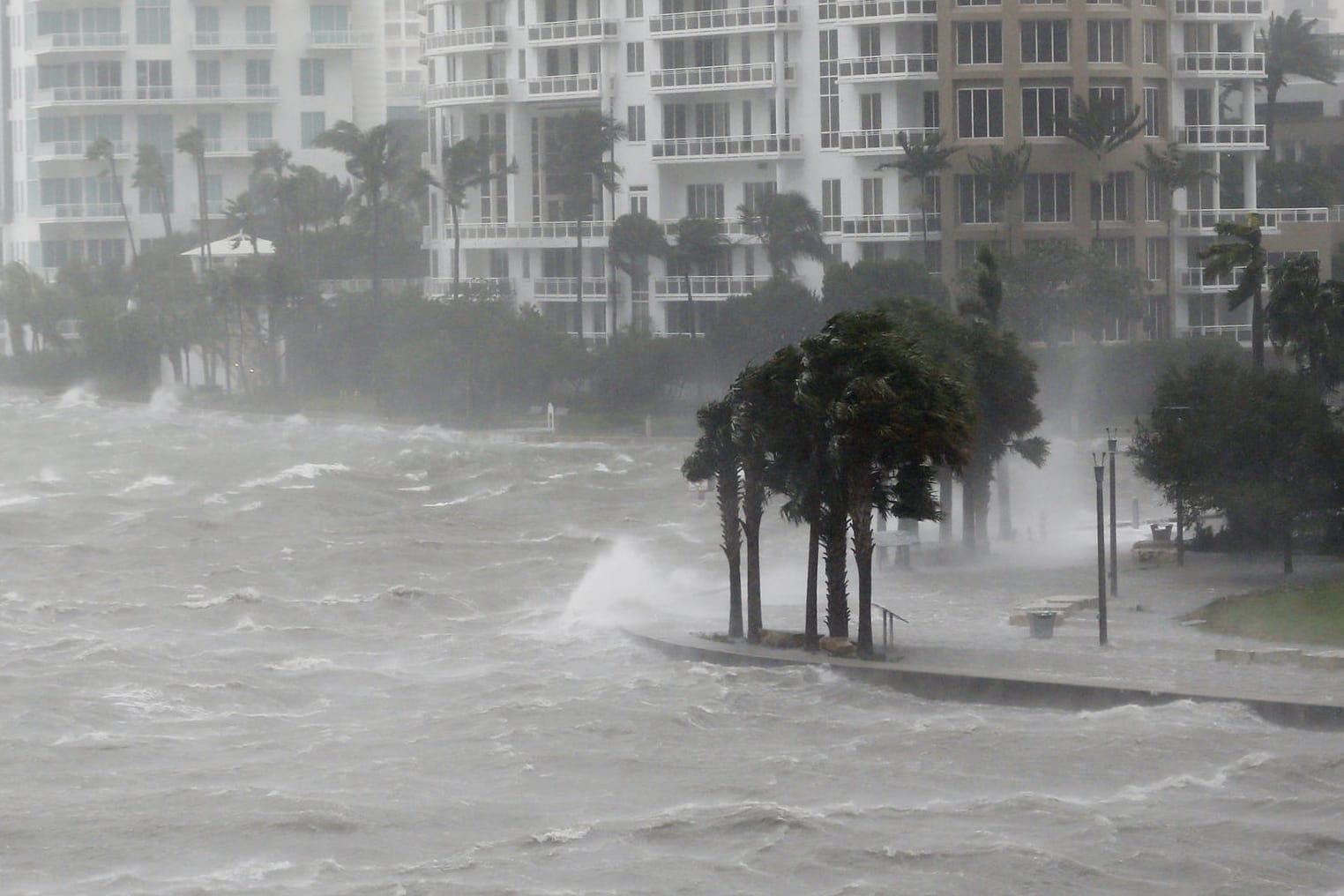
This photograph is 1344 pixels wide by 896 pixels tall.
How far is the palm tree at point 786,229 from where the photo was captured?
103938mm

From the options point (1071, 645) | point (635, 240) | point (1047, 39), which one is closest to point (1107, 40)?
point (1047, 39)

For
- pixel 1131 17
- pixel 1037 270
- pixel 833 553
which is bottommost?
pixel 833 553

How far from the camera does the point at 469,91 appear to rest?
381 ft

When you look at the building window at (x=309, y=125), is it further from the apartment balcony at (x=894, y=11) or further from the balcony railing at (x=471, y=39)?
the apartment balcony at (x=894, y=11)

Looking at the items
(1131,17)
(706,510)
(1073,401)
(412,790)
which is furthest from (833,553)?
(1131,17)

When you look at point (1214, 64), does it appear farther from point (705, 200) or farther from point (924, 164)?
point (705, 200)

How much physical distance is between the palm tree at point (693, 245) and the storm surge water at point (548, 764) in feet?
160

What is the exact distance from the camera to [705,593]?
1933 inches

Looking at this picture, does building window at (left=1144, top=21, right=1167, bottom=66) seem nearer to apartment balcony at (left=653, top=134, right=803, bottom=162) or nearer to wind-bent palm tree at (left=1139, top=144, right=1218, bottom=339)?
wind-bent palm tree at (left=1139, top=144, right=1218, bottom=339)

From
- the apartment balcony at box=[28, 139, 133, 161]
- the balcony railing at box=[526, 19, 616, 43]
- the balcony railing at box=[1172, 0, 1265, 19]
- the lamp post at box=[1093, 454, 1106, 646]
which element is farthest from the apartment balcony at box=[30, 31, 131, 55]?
the lamp post at box=[1093, 454, 1106, 646]

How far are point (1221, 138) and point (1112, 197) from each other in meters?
6.73

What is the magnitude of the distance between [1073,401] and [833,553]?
54919 mm

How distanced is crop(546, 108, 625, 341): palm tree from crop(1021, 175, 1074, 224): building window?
19.3 m

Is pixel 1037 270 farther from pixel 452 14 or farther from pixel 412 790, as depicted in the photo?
pixel 412 790
